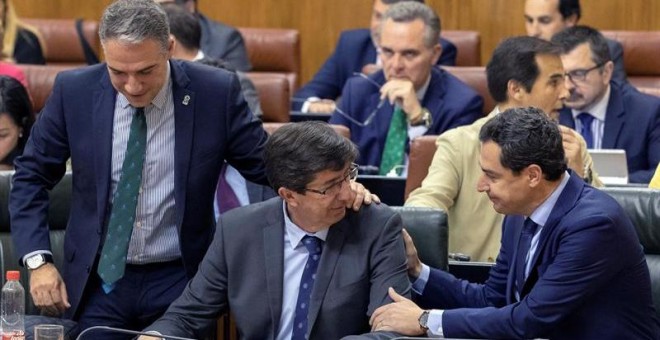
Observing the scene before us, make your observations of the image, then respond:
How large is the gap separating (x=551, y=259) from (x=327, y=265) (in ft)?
1.69

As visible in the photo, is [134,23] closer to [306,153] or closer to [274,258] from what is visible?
[306,153]

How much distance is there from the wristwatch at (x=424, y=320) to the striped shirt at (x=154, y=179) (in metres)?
0.71

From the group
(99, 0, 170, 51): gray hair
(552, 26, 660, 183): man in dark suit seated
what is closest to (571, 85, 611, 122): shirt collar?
(552, 26, 660, 183): man in dark suit seated

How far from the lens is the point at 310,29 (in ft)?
26.9

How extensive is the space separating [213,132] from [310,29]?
482 cm

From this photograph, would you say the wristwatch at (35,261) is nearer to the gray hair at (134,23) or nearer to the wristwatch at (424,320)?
the gray hair at (134,23)

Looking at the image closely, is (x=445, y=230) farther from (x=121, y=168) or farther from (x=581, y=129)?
(x=581, y=129)

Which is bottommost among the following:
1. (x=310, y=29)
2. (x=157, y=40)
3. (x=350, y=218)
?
(x=310, y=29)

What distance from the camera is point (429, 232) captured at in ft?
11.3

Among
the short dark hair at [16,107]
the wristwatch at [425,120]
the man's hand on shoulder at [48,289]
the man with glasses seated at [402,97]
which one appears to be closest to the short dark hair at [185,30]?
the man with glasses seated at [402,97]

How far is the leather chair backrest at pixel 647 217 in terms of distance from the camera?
3494 mm

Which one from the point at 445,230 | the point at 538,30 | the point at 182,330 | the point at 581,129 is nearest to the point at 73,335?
the point at 182,330

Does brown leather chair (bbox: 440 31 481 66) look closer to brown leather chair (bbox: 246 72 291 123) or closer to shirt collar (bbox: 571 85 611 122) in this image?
brown leather chair (bbox: 246 72 291 123)

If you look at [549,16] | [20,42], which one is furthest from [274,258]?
[20,42]
